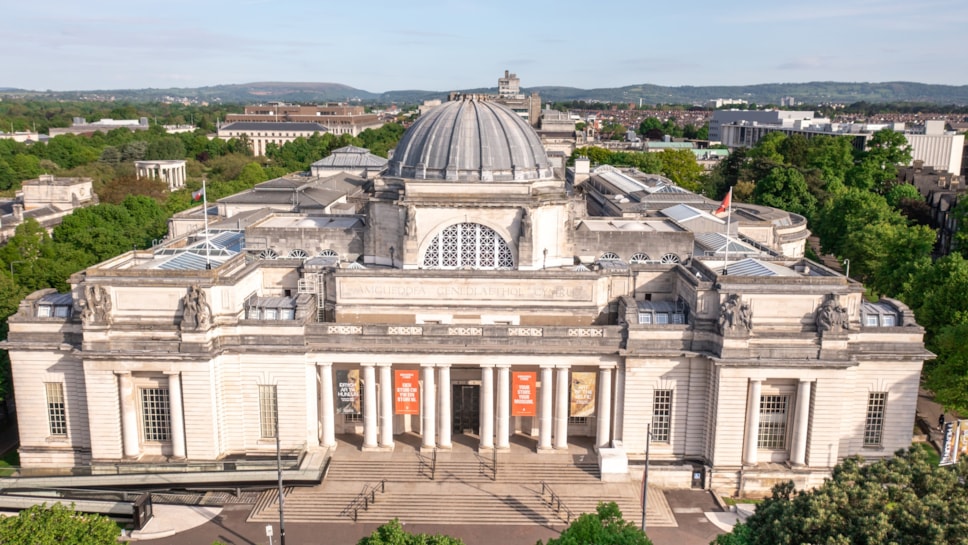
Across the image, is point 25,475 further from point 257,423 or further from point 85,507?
point 257,423

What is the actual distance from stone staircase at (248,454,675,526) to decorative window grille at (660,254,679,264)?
18067mm

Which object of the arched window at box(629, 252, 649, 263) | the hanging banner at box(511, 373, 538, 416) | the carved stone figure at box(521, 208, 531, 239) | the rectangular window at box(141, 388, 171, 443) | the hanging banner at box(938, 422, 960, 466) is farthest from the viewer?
the arched window at box(629, 252, 649, 263)

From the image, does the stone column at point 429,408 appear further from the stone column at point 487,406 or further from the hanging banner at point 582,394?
the hanging banner at point 582,394

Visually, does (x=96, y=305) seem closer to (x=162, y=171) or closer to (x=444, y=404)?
(x=444, y=404)

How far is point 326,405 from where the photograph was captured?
170ft

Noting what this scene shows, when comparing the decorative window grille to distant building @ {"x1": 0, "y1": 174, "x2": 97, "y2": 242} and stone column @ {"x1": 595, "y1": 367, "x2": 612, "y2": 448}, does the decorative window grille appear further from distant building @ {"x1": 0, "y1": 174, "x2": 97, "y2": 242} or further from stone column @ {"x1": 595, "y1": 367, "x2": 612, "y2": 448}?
distant building @ {"x1": 0, "y1": 174, "x2": 97, "y2": 242}

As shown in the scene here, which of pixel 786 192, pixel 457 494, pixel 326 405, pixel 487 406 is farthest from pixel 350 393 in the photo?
pixel 786 192

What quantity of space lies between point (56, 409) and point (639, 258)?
145 ft

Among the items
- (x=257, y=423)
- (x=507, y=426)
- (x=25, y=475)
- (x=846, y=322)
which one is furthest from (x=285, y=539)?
(x=846, y=322)

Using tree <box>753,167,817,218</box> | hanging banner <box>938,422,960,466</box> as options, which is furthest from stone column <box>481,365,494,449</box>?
tree <box>753,167,817,218</box>

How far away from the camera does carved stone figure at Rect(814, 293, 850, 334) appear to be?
47219 mm

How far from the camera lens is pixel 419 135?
60.4 metres

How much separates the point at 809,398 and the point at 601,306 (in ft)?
49.8

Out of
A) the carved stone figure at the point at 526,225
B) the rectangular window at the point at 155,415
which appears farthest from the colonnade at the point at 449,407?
the rectangular window at the point at 155,415
